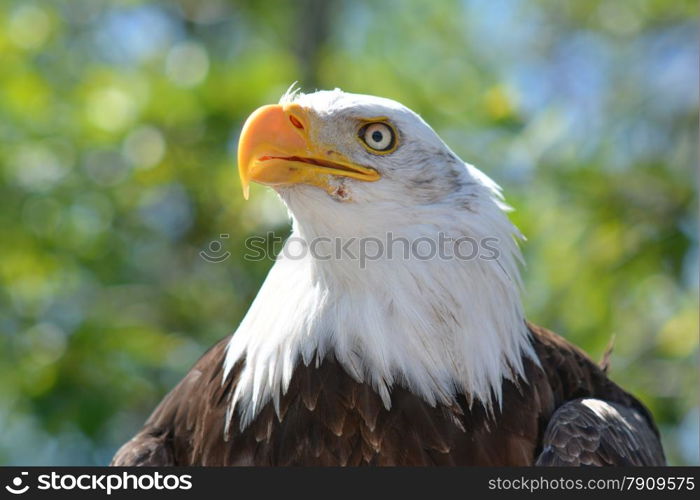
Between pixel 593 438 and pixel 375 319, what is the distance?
1.00 m

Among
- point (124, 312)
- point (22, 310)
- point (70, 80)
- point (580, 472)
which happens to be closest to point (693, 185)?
point (580, 472)

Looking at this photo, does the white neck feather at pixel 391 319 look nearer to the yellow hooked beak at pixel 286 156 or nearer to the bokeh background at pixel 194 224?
the yellow hooked beak at pixel 286 156

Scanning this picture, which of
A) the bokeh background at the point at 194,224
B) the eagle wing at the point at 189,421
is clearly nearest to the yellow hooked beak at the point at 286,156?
the eagle wing at the point at 189,421

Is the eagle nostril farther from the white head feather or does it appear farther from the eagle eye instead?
the eagle eye

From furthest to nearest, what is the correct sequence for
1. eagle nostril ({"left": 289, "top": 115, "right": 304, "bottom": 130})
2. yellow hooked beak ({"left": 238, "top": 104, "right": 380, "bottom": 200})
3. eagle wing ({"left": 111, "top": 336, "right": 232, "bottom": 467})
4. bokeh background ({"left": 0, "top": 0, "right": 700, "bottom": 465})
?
bokeh background ({"left": 0, "top": 0, "right": 700, "bottom": 465})
eagle wing ({"left": 111, "top": 336, "right": 232, "bottom": 467})
eagle nostril ({"left": 289, "top": 115, "right": 304, "bottom": 130})
yellow hooked beak ({"left": 238, "top": 104, "right": 380, "bottom": 200})

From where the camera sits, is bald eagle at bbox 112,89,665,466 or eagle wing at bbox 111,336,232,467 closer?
bald eagle at bbox 112,89,665,466

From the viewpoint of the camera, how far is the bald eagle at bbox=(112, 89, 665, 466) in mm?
3281

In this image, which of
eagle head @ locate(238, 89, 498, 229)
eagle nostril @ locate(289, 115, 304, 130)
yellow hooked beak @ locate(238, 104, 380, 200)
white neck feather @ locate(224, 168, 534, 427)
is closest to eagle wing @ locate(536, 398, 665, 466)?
white neck feather @ locate(224, 168, 534, 427)

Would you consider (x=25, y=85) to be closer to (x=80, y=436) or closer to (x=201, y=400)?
(x=80, y=436)

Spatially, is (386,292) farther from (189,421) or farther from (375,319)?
(189,421)

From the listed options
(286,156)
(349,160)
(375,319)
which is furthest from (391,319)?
(286,156)

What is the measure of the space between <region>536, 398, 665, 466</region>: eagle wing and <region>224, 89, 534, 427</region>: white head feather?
0.98ft

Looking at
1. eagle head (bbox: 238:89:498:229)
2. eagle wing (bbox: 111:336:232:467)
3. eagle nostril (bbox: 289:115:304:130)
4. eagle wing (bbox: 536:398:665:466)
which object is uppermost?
eagle nostril (bbox: 289:115:304:130)

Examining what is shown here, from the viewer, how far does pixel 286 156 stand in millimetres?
3283
